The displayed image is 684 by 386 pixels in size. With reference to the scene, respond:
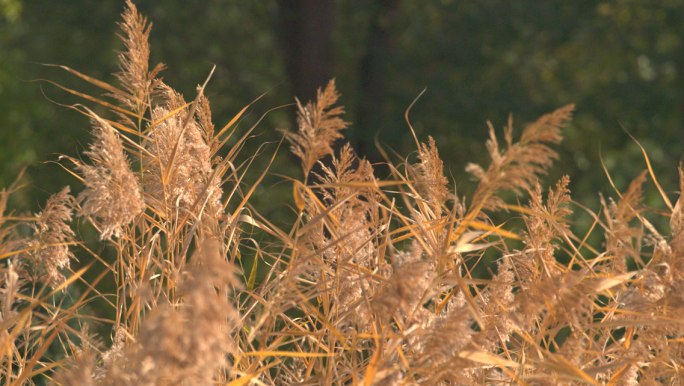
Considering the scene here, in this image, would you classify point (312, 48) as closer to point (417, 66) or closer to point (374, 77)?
point (374, 77)

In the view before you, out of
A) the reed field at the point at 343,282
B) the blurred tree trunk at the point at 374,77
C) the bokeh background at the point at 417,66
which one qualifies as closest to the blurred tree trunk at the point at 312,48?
the bokeh background at the point at 417,66

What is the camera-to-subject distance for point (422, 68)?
6777mm

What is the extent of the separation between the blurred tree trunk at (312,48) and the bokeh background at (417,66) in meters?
0.01

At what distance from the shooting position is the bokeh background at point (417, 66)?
21.1 feet

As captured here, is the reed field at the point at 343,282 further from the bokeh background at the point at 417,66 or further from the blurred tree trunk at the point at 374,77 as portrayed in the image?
the blurred tree trunk at the point at 374,77

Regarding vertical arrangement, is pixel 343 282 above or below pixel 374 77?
above

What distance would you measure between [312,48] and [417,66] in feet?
4.13

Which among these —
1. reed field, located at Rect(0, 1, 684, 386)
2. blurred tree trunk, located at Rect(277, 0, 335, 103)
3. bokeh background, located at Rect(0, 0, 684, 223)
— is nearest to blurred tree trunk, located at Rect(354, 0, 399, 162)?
bokeh background, located at Rect(0, 0, 684, 223)

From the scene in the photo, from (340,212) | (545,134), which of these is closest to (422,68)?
(340,212)

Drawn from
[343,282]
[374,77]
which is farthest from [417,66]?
[343,282]

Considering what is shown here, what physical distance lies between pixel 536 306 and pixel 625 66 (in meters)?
6.90

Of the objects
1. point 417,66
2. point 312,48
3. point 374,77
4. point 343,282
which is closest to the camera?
point 343,282

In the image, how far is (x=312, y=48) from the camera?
630 cm

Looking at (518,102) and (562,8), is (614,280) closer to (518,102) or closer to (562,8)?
(518,102)
